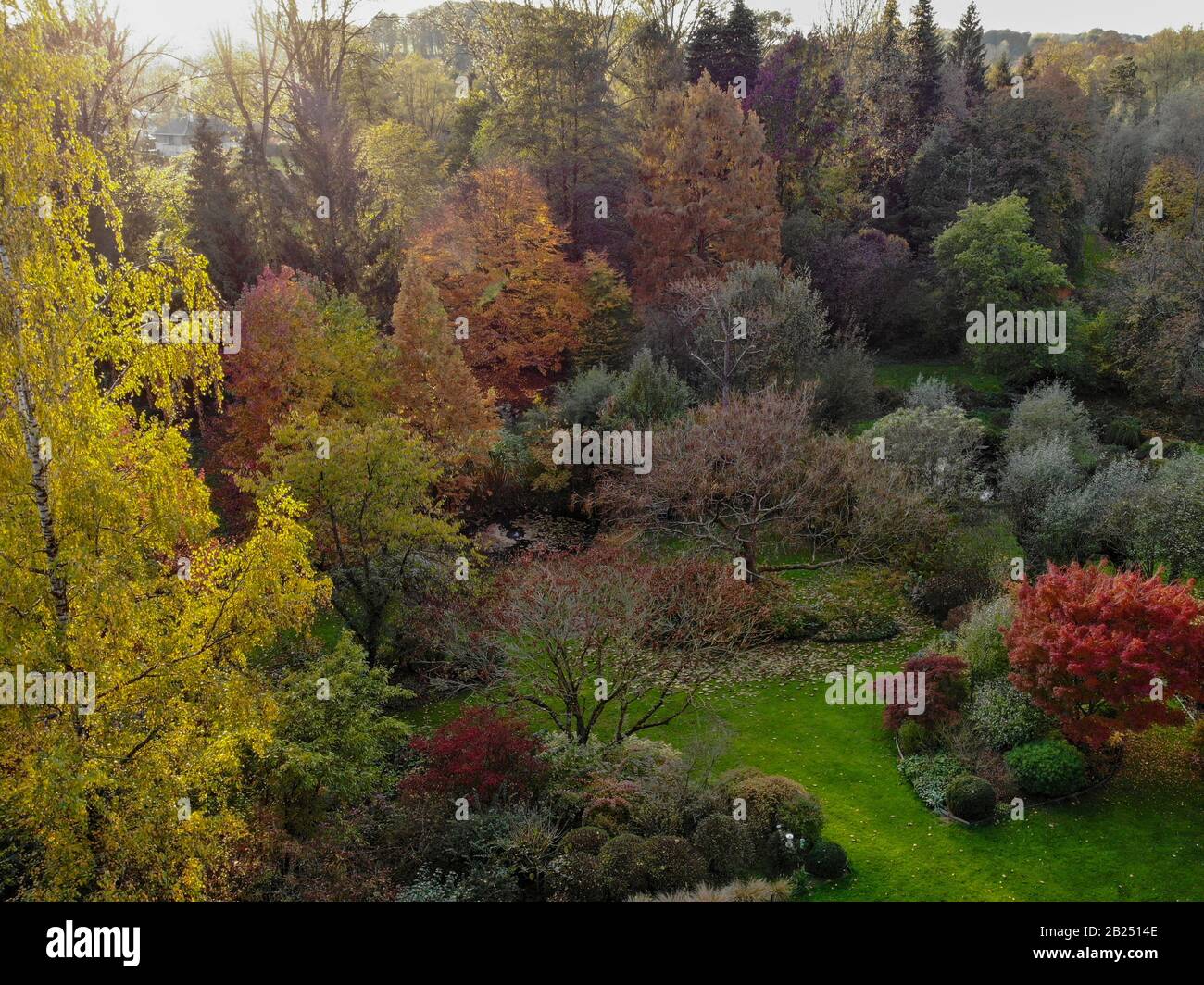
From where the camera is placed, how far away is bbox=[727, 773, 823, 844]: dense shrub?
13.4 metres

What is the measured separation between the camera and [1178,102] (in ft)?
159

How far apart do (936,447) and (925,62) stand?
3124 centimetres

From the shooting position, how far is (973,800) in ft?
46.2

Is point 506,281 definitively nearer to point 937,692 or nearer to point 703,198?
point 703,198

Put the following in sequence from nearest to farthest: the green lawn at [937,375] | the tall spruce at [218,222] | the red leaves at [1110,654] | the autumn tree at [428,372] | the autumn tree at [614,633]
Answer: the red leaves at [1110,654] → the autumn tree at [614,633] → the autumn tree at [428,372] → the tall spruce at [218,222] → the green lawn at [937,375]

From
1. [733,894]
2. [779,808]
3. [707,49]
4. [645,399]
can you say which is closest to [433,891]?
[733,894]

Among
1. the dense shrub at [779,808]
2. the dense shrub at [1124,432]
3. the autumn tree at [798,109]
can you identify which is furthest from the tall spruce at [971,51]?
the dense shrub at [779,808]

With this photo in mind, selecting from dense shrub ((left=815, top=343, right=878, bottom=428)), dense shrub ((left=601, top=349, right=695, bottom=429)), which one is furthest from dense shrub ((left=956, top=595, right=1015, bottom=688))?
dense shrub ((left=815, top=343, right=878, bottom=428))

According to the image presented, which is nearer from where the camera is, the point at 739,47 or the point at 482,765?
the point at 482,765

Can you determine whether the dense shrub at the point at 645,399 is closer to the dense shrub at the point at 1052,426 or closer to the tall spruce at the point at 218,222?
the dense shrub at the point at 1052,426

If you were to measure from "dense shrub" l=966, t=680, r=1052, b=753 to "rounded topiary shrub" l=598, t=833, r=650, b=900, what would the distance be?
22.6ft

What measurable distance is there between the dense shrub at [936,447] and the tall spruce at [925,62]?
27852 mm

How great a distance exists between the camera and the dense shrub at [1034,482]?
75.6ft
